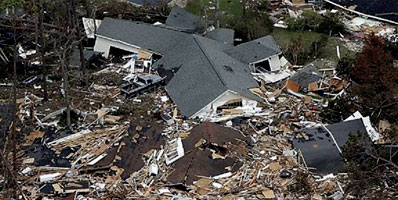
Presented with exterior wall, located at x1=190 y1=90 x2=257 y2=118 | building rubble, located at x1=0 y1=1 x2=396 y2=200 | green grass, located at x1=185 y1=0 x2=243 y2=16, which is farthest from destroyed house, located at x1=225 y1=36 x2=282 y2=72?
green grass, located at x1=185 y1=0 x2=243 y2=16

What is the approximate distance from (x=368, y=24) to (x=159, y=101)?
499 inches

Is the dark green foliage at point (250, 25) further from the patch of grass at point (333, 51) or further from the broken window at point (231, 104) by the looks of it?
the broken window at point (231, 104)

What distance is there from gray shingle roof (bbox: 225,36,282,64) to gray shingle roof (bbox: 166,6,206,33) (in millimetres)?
3666

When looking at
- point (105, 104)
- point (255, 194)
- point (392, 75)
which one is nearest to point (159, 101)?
point (105, 104)

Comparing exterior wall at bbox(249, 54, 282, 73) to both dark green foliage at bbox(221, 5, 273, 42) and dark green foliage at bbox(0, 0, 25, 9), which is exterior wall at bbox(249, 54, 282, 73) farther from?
dark green foliage at bbox(0, 0, 25, 9)

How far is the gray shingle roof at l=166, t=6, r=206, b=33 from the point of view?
27781mm

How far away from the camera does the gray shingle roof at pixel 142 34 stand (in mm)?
25234

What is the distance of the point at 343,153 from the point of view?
15727 millimetres

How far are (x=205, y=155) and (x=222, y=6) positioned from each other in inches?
657

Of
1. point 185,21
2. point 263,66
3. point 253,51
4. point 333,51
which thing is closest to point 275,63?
point 263,66

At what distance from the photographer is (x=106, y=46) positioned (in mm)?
25953

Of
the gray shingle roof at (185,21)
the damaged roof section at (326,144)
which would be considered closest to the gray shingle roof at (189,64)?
the gray shingle roof at (185,21)

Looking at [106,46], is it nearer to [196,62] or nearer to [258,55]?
[196,62]

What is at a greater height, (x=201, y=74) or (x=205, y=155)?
(x=201, y=74)
